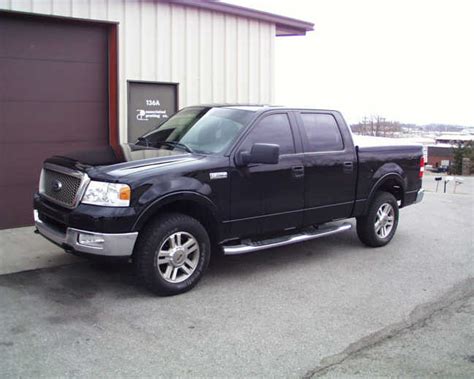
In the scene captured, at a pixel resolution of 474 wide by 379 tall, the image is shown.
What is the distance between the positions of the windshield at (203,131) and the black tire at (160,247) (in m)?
0.93

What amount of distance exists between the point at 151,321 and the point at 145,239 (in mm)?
807

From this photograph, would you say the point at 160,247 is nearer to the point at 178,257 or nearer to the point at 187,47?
the point at 178,257

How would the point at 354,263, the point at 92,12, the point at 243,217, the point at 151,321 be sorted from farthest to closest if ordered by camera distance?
the point at 92,12, the point at 354,263, the point at 243,217, the point at 151,321

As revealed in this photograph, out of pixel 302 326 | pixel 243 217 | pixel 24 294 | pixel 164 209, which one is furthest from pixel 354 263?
pixel 24 294

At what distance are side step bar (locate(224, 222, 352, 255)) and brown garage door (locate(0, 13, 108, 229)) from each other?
12.8 feet

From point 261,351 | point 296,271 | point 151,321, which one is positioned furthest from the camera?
point 296,271

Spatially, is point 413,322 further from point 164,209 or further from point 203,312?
point 164,209

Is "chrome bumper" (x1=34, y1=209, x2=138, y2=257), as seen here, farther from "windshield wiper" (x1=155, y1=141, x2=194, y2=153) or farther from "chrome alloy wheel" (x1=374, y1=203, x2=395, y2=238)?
"chrome alloy wheel" (x1=374, y1=203, x2=395, y2=238)

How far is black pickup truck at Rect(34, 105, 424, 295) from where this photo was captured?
4.96 meters

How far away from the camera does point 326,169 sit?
664 centimetres

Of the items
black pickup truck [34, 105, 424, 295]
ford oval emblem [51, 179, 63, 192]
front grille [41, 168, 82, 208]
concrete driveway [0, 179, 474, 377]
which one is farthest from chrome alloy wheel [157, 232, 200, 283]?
ford oval emblem [51, 179, 63, 192]

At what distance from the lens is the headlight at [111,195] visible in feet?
Result: 16.0

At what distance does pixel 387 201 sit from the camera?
761 centimetres

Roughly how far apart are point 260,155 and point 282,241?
3.82 feet
